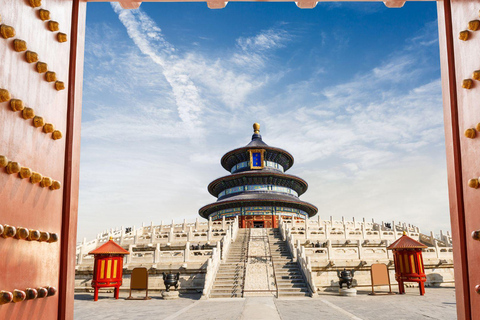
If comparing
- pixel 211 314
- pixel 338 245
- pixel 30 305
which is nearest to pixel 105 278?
pixel 211 314

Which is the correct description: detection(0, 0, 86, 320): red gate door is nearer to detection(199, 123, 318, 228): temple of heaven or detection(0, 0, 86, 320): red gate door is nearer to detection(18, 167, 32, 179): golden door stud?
detection(18, 167, 32, 179): golden door stud

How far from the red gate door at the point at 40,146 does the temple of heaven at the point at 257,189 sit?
3045 cm

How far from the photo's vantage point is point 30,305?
2.58 metres

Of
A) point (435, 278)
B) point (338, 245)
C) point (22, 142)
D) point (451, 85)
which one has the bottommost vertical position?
point (435, 278)

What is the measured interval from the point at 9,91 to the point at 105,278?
14.8 m

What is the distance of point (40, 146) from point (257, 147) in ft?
123

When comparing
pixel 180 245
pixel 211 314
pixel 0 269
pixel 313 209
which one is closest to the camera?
pixel 0 269

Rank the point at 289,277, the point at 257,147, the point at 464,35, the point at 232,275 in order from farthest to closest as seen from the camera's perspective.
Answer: the point at 257,147 → the point at 232,275 → the point at 289,277 → the point at 464,35

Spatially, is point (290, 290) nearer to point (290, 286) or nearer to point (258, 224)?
point (290, 286)

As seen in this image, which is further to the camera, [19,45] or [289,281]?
A: [289,281]

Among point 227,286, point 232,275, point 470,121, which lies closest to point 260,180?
point 232,275

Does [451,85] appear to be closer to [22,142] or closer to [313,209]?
[22,142]

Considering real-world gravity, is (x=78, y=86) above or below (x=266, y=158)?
below

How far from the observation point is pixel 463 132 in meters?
3.09
